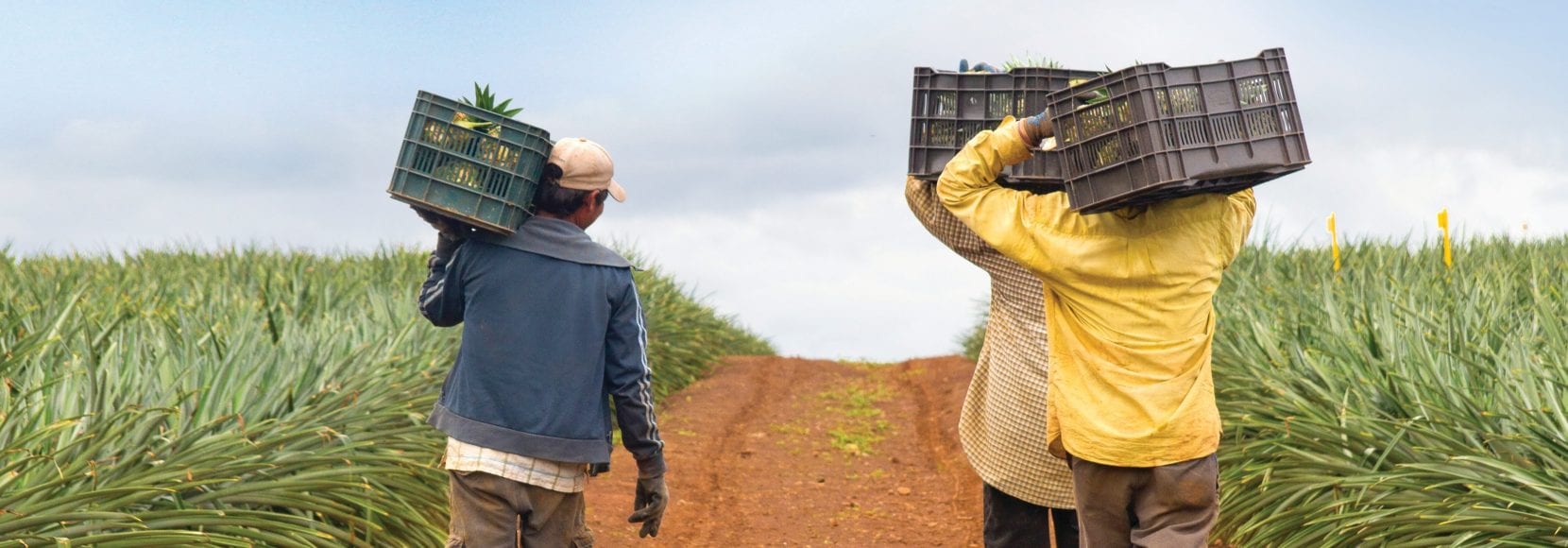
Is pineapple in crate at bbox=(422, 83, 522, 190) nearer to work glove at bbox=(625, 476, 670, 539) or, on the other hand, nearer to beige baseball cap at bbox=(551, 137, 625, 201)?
beige baseball cap at bbox=(551, 137, 625, 201)

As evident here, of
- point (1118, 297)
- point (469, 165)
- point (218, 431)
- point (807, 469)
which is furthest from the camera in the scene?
point (807, 469)

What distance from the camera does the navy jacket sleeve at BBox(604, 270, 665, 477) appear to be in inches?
160

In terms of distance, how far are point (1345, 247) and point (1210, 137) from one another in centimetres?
1124

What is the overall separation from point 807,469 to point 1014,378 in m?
5.67

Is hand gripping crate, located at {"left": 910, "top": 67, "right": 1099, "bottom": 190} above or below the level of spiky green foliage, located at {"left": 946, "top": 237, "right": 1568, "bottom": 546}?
above

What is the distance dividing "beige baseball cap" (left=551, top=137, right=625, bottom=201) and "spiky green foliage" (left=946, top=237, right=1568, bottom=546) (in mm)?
3105


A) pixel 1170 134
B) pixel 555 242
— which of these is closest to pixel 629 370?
pixel 555 242

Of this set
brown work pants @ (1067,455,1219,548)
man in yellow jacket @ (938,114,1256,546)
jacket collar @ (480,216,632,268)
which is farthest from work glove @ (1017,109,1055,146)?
jacket collar @ (480,216,632,268)

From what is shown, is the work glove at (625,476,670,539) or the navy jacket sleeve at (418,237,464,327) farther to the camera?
the work glove at (625,476,670,539)

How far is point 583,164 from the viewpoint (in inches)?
160

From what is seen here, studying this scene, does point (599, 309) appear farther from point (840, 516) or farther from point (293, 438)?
point (840, 516)

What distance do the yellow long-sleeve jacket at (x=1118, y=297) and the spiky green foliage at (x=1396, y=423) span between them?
174cm

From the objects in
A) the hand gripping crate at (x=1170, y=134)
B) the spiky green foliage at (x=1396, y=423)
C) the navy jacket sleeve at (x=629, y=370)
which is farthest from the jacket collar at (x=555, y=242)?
the spiky green foliage at (x=1396, y=423)

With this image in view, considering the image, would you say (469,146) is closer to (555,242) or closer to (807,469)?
(555,242)
